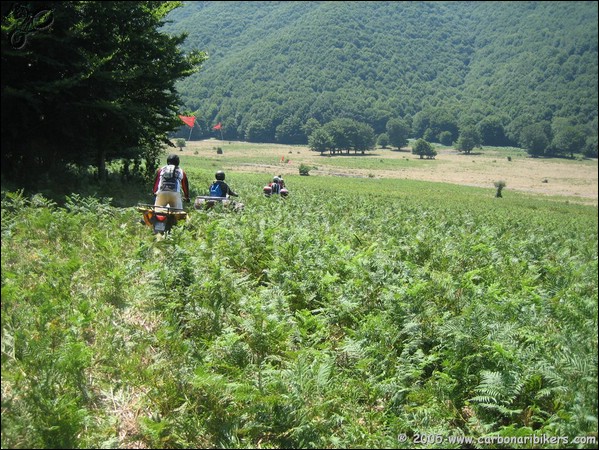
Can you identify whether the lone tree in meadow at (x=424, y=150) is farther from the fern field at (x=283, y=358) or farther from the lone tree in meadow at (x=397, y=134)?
the fern field at (x=283, y=358)

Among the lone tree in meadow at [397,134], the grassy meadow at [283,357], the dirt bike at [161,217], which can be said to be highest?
the lone tree in meadow at [397,134]

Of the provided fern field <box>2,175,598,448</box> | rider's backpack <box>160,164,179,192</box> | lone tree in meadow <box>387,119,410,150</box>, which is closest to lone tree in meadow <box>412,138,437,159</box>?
lone tree in meadow <box>387,119,410,150</box>

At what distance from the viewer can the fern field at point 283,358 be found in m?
3.44

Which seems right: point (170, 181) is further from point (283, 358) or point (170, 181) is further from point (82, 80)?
point (283, 358)

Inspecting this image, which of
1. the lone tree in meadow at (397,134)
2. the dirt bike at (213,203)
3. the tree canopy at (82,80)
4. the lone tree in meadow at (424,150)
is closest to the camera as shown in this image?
the tree canopy at (82,80)

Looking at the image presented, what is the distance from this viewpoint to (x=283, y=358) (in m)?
4.66

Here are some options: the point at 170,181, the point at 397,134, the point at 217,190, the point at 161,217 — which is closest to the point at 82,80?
the point at 217,190

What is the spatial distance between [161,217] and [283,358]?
5437 mm

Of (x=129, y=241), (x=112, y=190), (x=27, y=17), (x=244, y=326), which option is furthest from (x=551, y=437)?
(x=112, y=190)

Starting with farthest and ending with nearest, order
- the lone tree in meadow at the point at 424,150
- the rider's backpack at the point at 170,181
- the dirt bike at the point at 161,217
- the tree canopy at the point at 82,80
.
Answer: the lone tree in meadow at the point at 424,150
the tree canopy at the point at 82,80
the rider's backpack at the point at 170,181
the dirt bike at the point at 161,217

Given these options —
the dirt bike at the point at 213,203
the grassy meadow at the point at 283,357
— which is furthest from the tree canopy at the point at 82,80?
the grassy meadow at the point at 283,357

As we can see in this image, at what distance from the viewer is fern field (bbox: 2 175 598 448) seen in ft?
11.3

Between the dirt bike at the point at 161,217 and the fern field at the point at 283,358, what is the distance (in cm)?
197

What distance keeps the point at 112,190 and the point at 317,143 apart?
124 m
